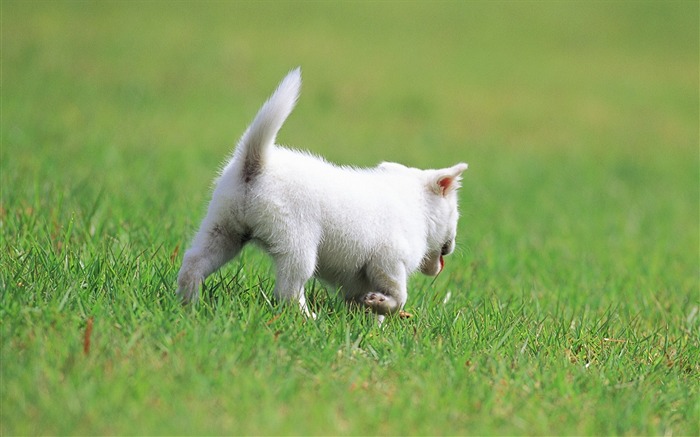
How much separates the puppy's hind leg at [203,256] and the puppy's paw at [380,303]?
665 millimetres

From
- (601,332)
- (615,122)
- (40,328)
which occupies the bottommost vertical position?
(615,122)

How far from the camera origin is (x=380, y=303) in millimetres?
4371

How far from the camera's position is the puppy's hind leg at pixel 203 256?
4.10 meters

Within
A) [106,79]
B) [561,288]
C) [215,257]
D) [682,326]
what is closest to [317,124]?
[106,79]

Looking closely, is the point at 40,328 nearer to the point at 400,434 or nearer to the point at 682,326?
the point at 400,434

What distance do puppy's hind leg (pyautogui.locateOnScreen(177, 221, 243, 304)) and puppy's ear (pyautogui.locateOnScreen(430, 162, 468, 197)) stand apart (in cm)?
117

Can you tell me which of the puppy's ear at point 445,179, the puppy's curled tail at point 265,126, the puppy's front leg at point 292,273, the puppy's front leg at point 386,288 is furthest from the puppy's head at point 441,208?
the puppy's curled tail at point 265,126

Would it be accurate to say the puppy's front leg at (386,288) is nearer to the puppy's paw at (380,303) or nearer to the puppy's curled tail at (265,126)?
the puppy's paw at (380,303)

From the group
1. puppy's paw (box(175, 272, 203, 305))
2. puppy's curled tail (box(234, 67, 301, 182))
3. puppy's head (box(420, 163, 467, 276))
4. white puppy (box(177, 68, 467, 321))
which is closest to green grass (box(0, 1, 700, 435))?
A: puppy's paw (box(175, 272, 203, 305))

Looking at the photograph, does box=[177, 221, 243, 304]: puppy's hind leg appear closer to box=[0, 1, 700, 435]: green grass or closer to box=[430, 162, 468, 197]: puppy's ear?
box=[0, 1, 700, 435]: green grass

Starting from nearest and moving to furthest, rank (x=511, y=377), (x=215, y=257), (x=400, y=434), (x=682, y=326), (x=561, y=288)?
(x=400, y=434), (x=511, y=377), (x=215, y=257), (x=682, y=326), (x=561, y=288)

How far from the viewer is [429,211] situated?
191 inches

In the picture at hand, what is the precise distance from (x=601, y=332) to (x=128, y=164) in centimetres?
580

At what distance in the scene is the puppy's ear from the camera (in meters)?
4.86
